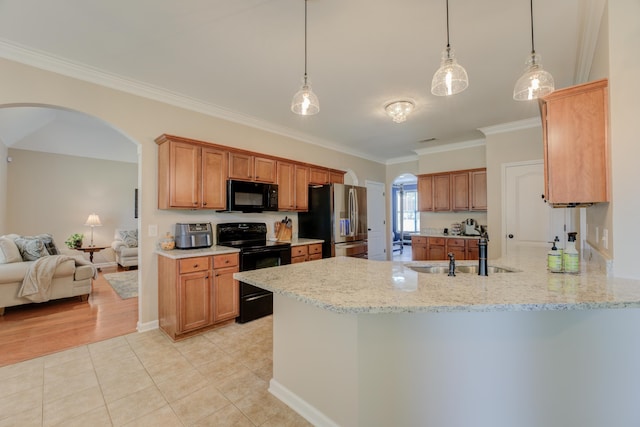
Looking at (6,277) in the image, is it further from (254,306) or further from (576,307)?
(576,307)

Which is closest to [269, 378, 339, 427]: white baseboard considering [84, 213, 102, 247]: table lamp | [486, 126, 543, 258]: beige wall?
[486, 126, 543, 258]: beige wall

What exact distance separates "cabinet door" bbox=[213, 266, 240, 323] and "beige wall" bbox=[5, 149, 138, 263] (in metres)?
5.63

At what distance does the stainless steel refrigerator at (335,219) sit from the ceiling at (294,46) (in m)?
1.41

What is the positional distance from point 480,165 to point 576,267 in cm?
403

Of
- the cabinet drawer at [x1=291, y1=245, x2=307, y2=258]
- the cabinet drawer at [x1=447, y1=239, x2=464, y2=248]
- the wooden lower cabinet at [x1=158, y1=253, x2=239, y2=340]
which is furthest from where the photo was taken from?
the cabinet drawer at [x1=447, y1=239, x2=464, y2=248]

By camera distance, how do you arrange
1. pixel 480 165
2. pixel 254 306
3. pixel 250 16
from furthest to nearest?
pixel 480 165 < pixel 254 306 < pixel 250 16

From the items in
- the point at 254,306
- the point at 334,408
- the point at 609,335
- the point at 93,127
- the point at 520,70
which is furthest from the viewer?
the point at 93,127

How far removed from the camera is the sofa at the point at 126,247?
6.26m

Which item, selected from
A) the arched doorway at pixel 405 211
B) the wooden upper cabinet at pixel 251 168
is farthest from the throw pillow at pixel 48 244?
the arched doorway at pixel 405 211

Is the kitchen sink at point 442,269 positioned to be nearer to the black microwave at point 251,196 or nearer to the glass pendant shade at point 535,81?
the glass pendant shade at point 535,81

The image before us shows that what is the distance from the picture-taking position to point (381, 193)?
22.7 feet

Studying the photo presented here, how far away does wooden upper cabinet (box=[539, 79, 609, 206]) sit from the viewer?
68.1 inches

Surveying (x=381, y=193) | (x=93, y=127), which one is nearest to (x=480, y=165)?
(x=381, y=193)

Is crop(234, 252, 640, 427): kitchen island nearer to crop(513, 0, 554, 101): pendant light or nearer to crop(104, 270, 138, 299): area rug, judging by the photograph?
crop(513, 0, 554, 101): pendant light
